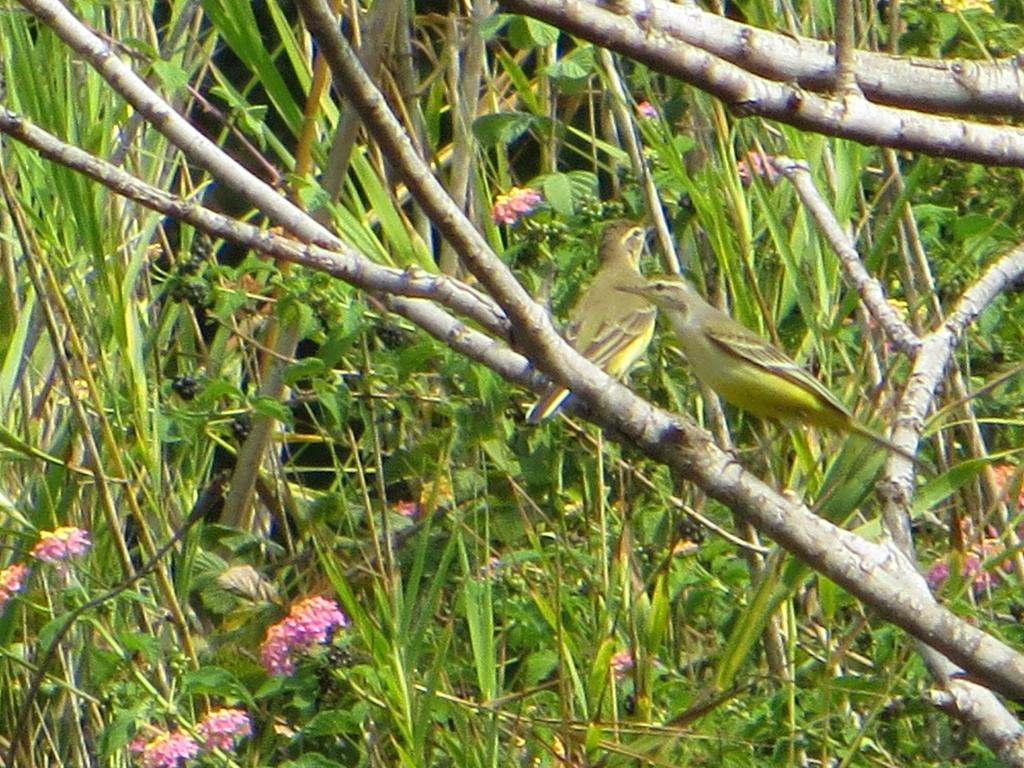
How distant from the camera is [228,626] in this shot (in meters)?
3.98

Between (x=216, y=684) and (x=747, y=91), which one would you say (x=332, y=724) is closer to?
(x=216, y=684)

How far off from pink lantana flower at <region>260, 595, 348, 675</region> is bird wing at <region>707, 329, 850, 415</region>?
2.77 feet

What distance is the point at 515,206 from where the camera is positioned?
3447 mm

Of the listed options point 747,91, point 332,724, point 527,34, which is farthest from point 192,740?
point 747,91

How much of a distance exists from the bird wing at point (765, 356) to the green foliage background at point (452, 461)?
6 centimetres

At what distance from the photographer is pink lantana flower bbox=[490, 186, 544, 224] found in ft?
11.3

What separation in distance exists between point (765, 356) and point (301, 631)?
0.96 m

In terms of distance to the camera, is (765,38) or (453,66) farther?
(453,66)

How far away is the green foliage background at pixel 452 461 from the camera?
313 centimetres

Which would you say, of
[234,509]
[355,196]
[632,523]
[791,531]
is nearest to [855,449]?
[791,531]

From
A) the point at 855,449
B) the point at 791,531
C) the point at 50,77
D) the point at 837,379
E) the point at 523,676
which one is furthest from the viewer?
the point at 837,379

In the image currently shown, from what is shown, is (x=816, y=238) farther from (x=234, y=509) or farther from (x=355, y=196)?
(x=234, y=509)

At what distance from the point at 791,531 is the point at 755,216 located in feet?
6.33

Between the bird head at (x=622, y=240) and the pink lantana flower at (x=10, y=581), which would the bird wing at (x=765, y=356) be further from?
the pink lantana flower at (x=10, y=581)
